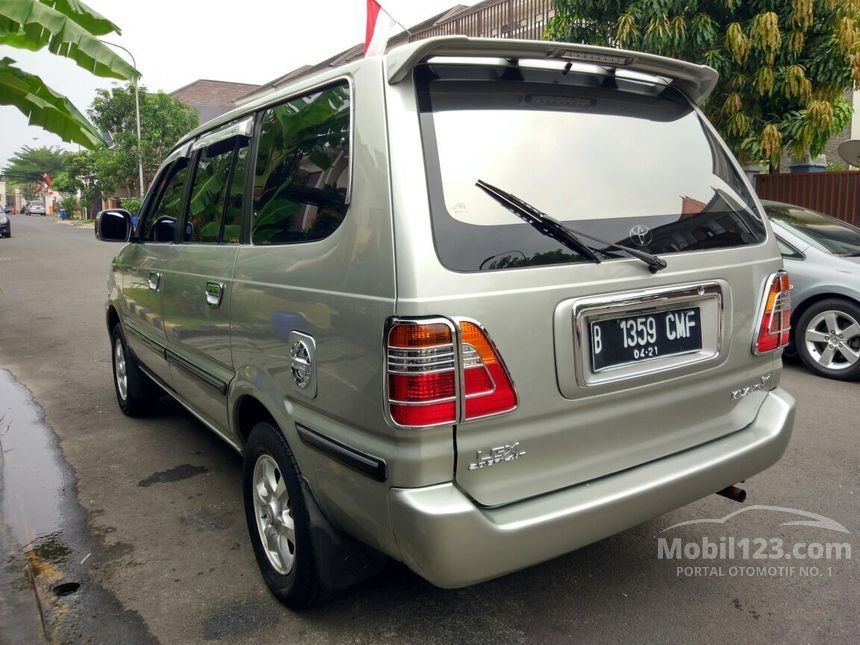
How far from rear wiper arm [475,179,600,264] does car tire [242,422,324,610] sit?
1174 millimetres

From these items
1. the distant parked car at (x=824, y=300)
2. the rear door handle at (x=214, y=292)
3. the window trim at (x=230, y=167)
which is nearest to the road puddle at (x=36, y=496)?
the rear door handle at (x=214, y=292)

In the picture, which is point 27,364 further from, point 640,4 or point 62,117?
point 640,4

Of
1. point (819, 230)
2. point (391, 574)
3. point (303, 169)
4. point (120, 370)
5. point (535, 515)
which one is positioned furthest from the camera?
point (819, 230)

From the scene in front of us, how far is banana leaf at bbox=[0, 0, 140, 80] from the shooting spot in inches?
143

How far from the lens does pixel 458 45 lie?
7.02 feet

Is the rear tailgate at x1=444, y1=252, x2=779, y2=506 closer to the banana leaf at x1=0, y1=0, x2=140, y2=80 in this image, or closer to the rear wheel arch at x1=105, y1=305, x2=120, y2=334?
the banana leaf at x1=0, y1=0, x2=140, y2=80

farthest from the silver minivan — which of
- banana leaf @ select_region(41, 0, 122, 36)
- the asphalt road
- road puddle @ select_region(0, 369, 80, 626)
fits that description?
banana leaf @ select_region(41, 0, 122, 36)

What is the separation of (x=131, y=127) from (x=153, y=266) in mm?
37651

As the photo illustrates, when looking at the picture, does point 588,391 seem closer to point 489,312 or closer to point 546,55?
point 489,312

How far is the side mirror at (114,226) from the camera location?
14.9ft

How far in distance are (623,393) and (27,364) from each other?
22.3ft

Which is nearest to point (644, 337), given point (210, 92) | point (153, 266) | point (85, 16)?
point (153, 266)

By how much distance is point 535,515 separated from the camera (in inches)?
82.7

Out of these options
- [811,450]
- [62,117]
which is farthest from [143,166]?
[811,450]
